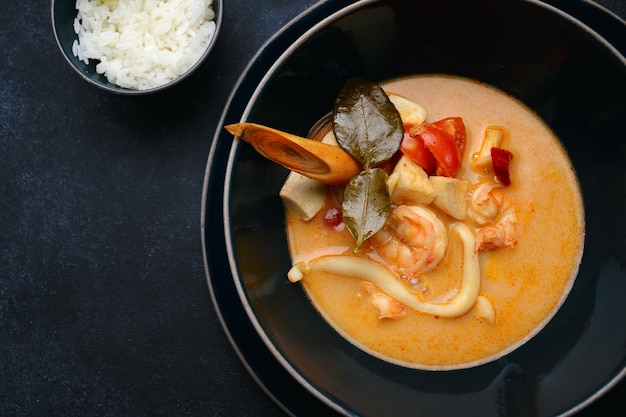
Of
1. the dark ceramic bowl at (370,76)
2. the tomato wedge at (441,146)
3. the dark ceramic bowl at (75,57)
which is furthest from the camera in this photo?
the dark ceramic bowl at (75,57)

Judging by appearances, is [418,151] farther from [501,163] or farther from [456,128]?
[501,163]

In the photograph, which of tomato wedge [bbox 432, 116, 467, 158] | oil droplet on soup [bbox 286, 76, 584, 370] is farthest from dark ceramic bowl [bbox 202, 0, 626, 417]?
tomato wedge [bbox 432, 116, 467, 158]

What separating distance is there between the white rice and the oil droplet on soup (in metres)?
0.76

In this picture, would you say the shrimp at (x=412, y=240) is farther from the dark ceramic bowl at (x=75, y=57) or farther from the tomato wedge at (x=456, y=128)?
the dark ceramic bowl at (x=75, y=57)

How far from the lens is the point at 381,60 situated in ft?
8.57

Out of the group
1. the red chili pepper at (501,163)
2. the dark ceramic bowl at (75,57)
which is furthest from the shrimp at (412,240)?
the dark ceramic bowl at (75,57)

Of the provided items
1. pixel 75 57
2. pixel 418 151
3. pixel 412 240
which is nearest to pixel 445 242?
pixel 412 240

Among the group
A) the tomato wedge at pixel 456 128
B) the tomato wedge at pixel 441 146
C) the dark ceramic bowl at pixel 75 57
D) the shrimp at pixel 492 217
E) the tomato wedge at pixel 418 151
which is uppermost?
the tomato wedge at pixel 456 128

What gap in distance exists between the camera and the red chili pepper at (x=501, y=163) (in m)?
2.52

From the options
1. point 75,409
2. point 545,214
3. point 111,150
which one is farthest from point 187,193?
point 545,214

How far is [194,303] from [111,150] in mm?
714

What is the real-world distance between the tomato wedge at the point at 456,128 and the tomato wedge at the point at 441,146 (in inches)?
1.3

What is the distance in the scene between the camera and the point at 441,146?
8.16 feet

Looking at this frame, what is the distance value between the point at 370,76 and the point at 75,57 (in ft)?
3.80
